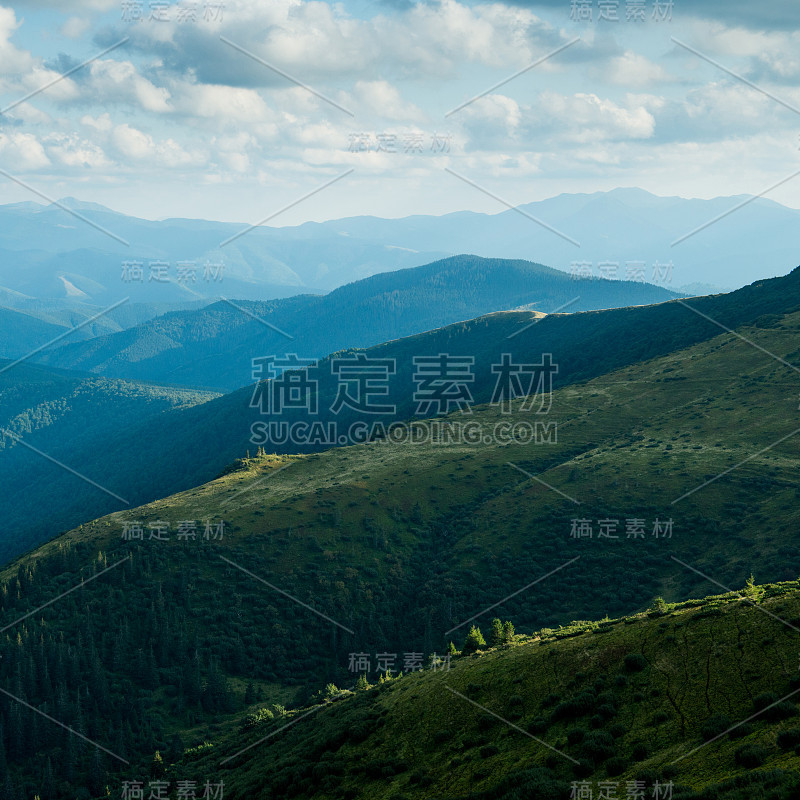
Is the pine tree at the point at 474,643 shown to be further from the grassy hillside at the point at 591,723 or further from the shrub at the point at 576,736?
the shrub at the point at 576,736

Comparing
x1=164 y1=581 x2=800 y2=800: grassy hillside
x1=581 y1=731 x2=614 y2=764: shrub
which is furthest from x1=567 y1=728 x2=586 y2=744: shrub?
x1=581 y1=731 x2=614 y2=764: shrub

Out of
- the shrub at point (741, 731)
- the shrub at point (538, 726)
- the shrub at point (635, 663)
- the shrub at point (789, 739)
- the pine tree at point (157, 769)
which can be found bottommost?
the pine tree at point (157, 769)

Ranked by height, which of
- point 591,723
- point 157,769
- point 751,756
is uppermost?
point 751,756

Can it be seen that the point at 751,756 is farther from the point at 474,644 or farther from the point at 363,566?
the point at 363,566

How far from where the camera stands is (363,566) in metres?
90.8

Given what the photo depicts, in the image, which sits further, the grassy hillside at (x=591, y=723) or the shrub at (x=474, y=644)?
the shrub at (x=474, y=644)

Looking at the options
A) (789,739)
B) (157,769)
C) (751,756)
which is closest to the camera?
(751,756)

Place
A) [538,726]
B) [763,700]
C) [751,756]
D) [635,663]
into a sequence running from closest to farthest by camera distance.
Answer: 1. [751,756]
2. [763,700]
3. [538,726]
4. [635,663]

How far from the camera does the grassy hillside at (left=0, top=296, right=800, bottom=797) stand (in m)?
71.6

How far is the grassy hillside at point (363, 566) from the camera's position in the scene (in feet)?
235

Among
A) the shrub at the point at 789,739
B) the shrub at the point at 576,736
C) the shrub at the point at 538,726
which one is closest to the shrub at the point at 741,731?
the shrub at the point at 789,739

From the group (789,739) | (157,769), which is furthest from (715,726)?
(157,769)

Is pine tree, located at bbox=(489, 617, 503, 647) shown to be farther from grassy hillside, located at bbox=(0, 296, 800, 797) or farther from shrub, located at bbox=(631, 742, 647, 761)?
grassy hillside, located at bbox=(0, 296, 800, 797)

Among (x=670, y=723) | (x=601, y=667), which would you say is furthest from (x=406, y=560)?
(x=670, y=723)
